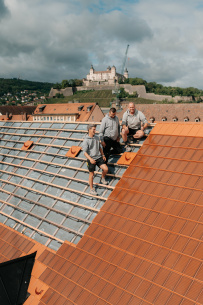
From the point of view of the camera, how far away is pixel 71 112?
71.5m

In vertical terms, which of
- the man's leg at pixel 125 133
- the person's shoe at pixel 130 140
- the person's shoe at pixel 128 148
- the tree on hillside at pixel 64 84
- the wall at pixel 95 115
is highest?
the tree on hillside at pixel 64 84

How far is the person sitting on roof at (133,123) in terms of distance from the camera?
829 centimetres

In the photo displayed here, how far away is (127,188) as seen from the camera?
22.3 feet

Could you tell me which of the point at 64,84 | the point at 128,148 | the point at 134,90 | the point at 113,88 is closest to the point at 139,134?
the point at 128,148

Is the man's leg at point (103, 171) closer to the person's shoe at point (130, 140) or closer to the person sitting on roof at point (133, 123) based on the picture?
the person sitting on roof at point (133, 123)

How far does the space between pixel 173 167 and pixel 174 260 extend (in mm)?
2529

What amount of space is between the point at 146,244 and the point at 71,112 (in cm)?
6822

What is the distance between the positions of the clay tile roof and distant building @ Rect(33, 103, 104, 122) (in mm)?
56036

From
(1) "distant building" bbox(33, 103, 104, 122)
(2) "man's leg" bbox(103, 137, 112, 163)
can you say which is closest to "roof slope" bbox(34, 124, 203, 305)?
(2) "man's leg" bbox(103, 137, 112, 163)

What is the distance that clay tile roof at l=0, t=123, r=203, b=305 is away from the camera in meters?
4.50

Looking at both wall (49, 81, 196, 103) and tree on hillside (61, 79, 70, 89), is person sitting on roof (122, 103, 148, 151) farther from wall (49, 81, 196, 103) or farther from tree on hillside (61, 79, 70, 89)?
tree on hillside (61, 79, 70, 89)

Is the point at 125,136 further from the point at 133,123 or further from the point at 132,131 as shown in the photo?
the point at 133,123

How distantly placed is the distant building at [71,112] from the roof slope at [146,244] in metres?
56.1

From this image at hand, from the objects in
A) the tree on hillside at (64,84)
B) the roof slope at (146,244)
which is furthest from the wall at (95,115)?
the tree on hillside at (64,84)
